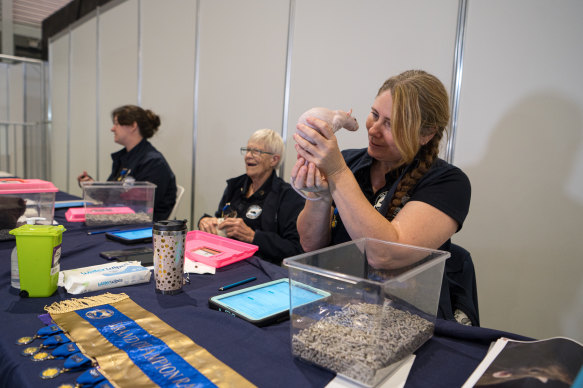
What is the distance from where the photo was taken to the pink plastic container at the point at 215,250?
143 cm

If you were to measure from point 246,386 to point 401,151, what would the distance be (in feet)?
2.78

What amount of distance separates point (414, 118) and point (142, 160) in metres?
2.48

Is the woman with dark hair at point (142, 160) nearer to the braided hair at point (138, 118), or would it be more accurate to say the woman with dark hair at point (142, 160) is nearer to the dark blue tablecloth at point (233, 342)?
the braided hair at point (138, 118)

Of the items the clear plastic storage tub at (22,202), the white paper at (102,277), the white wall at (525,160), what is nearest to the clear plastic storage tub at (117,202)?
the clear plastic storage tub at (22,202)

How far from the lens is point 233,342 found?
86cm

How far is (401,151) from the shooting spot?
4.05ft

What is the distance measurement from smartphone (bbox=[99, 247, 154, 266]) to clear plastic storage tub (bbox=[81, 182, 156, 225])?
0.58 metres

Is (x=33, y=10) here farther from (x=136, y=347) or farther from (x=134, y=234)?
(x=136, y=347)

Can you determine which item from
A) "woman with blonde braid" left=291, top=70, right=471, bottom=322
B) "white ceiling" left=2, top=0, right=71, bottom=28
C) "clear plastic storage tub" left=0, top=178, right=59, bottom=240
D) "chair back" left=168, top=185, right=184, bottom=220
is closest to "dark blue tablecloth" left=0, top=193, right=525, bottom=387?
"woman with blonde braid" left=291, top=70, right=471, bottom=322

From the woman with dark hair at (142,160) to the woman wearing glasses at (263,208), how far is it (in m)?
0.74

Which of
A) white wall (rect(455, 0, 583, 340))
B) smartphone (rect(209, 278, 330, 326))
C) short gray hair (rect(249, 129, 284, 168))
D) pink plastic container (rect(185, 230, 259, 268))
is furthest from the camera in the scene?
short gray hair (rect(249, 129, 284, 168))

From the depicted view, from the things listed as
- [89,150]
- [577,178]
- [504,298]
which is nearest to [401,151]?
[577,178]

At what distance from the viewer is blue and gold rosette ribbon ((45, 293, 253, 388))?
0.71 m

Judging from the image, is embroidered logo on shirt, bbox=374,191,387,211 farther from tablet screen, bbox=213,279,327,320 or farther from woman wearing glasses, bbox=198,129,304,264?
woman wearing glasses, bbox=198,129,304,264
